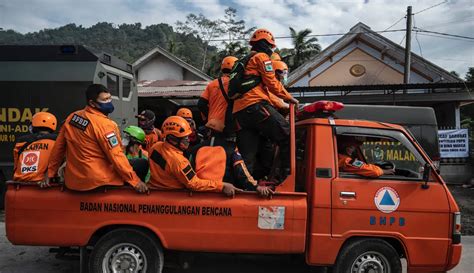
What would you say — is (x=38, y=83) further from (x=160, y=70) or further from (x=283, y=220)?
(x=160, y=70)

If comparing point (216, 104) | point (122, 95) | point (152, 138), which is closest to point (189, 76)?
point (122, 95)

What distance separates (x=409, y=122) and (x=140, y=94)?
8.29 meters

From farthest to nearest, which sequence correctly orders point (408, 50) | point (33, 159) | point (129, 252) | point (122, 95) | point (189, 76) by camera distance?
point (189, 76) < point (408, 50) < point (122, 95) < point (33, 159) < point (129, 252)

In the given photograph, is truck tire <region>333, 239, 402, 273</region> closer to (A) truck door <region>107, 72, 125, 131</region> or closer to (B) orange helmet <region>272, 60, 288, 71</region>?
(B) orange helmet <region>272, 60, 288, 71</region>

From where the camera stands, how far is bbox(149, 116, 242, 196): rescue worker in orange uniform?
3867 millimetres

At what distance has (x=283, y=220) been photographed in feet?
12.9

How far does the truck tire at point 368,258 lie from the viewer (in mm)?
4051

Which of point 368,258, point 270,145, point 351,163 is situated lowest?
point 368,258

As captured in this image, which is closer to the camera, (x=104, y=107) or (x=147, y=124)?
(x=104, y=107)

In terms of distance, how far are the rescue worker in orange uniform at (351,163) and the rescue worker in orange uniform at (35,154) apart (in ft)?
10.2

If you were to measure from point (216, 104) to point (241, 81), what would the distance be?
58 centimetres

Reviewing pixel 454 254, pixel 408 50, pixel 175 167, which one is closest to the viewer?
pixel 175 167

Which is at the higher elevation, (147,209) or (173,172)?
(173,172)

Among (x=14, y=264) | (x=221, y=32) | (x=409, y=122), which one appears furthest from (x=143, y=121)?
(x=221, y=32)
